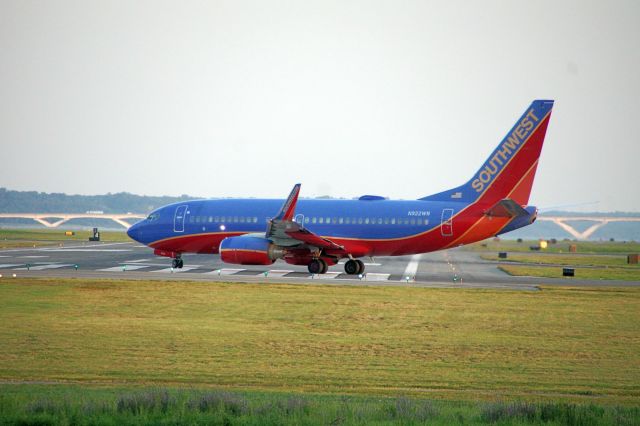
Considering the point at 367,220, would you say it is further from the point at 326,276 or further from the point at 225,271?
the point at 225,271

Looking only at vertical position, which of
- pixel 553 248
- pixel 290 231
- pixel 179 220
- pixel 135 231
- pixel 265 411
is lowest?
pixel 265 411

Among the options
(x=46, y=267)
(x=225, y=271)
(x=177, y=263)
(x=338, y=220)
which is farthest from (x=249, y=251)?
(x=46, y=267)

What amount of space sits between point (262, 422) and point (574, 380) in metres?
9.53

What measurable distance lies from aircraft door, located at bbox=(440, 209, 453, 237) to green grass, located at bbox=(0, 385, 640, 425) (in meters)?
29.5

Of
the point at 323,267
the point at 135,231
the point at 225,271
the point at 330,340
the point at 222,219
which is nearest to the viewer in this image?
the point at 330,340

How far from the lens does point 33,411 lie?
13680 millimetres

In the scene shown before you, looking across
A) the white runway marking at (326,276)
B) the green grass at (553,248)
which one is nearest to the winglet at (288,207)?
the white runway marking at (326,276)

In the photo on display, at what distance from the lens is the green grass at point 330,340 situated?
18469 mm

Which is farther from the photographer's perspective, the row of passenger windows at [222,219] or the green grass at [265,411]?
the row of passenger windows at [222,219]

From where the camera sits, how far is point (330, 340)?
24.0 metres

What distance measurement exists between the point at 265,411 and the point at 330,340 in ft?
33.0

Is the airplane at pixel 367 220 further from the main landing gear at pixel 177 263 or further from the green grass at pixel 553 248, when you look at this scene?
the green grass at pixel 553 248

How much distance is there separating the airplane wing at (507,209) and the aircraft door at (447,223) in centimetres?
241

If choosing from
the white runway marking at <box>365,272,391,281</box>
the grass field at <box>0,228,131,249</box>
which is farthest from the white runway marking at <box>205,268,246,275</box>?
the grass field at <box>0,228,131,249</box>
